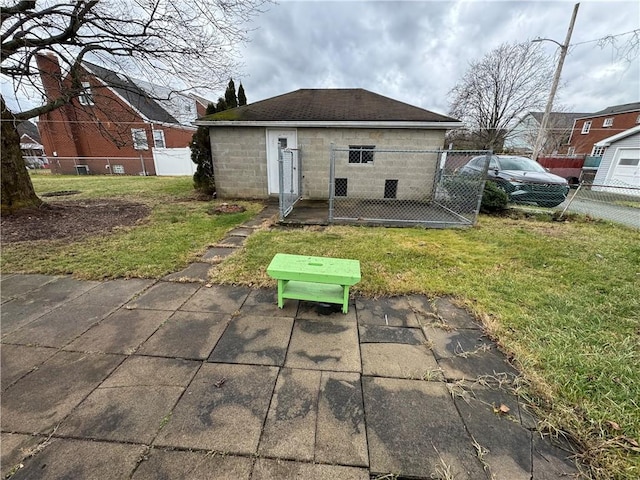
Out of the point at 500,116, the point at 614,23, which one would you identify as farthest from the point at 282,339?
the point at 500,116

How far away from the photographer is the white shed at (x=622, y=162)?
43.6 feet

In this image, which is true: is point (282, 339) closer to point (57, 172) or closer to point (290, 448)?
point (290, 448)

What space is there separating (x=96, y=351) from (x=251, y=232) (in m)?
3.61

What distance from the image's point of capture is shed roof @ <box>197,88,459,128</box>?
828 cm

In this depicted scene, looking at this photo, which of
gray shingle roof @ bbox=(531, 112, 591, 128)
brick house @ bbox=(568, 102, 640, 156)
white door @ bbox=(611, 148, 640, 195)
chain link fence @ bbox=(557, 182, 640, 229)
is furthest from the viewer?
gray shingle roof @ bbox=(531, 112, 591, 128)

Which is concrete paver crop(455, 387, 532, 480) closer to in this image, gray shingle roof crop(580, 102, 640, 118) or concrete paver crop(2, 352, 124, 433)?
concrete paver crop(2, 352, 124, 433)

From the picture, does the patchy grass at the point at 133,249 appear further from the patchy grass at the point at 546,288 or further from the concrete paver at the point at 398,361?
the concrete paver at the point at 398,361

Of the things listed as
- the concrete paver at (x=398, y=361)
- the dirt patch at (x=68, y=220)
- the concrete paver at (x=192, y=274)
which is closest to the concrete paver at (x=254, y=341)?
the concrete paver at (x=398, y=361)

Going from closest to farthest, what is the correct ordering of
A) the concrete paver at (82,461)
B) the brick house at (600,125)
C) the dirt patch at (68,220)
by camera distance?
the concrete paver at (82,461) < the dirt patch at (68,220) < the brick house at (600,125)

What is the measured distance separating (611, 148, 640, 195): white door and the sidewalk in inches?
704

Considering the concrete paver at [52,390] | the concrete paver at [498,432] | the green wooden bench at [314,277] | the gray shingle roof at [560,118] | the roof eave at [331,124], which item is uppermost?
the gray shingle roof at [560,118]

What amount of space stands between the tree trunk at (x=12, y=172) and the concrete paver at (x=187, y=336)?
21.7 feet

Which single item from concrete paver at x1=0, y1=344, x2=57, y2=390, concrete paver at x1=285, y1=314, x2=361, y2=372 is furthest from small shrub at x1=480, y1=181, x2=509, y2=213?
concrete paver at x1=0, y1=344, x2=57, y2=390

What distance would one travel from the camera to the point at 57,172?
18672 mm
